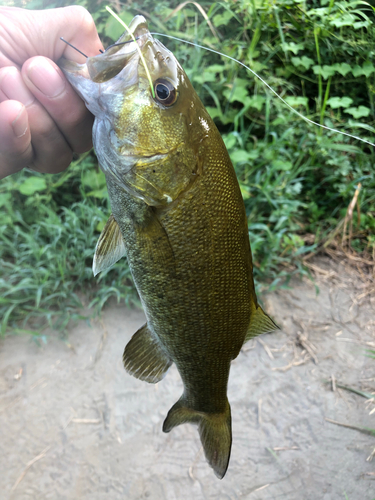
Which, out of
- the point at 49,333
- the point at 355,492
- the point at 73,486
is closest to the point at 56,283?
the point at 49,333

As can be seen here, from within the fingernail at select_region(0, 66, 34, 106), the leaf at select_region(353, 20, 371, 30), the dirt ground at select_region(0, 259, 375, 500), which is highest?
the fingernail at select_region(0, 66, 34, 106)

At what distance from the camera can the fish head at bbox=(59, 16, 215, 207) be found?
0.78 meters

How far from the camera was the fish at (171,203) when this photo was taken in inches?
31.2

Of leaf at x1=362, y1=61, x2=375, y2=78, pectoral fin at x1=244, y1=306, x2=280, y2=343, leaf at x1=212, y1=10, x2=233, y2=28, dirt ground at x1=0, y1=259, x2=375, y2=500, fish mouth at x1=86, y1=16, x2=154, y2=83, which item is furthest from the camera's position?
leaf at x1=362, y1=61, x2=375, y2=78

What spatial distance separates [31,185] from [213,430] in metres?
Result: 2.14

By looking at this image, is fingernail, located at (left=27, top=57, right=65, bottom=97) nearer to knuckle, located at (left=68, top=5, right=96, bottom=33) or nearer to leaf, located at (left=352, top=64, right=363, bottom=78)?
knuckle, located at (left=68, top=5, right=96, bottom=33)

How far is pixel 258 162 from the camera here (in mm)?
2895

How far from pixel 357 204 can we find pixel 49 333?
278cm

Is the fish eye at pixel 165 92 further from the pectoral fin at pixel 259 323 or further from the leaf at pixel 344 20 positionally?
the leaf at pixel 344 20

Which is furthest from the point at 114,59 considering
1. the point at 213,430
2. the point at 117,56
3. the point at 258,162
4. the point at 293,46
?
the point at 293,46

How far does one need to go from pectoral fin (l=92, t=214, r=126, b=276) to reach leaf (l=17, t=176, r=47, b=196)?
68.3 inches

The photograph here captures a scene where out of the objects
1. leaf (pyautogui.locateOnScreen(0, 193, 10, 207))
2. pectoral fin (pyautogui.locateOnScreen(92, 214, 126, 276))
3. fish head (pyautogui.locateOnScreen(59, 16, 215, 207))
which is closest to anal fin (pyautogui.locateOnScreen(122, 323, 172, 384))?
pectoral fin (pyautogui.locateOnScreen(92, 214, 126, 276))

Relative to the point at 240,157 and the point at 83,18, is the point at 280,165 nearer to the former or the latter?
the point at 240,157

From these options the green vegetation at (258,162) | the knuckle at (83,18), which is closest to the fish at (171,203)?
the knuckle at (83,18)
